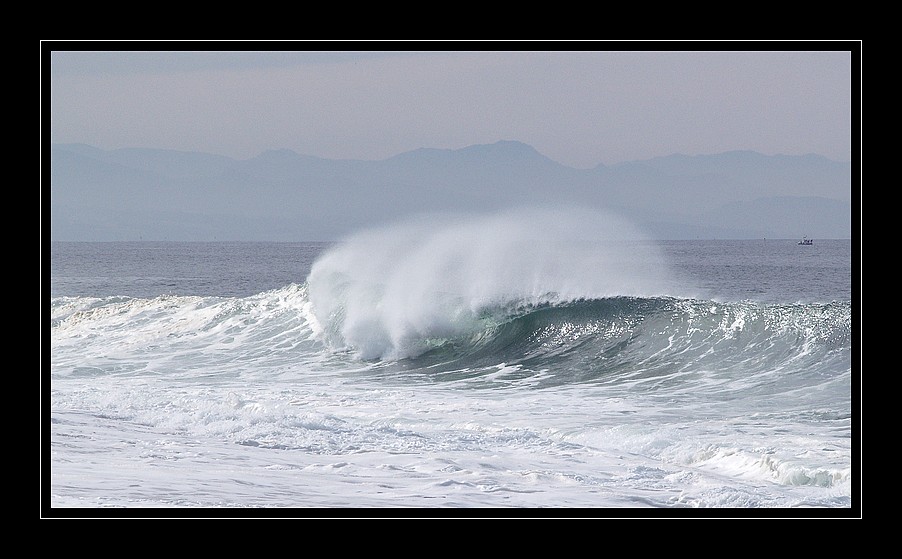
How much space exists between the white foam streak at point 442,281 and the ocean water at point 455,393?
0.04 metres

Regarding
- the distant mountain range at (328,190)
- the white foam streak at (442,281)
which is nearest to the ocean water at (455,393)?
the white foam streak at (442,281)

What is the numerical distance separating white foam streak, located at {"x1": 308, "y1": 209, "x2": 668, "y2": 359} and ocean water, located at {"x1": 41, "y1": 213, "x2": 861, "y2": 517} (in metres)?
0.04

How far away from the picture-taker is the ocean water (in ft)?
17.1

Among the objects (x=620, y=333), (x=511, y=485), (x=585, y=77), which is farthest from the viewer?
(x=585, y=77)

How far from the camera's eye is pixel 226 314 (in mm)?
15320

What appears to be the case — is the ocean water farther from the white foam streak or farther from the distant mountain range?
the distant mountain range

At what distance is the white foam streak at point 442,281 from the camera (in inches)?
510

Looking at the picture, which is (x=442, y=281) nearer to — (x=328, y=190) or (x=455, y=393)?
(x=455, y=393)

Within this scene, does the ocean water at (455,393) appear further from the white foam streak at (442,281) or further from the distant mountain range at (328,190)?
the distant mountain range at (328,190)

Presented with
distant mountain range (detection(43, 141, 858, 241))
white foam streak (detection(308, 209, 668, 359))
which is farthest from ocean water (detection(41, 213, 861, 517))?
distant mountain range (detection(43, 141, 858, 241))
